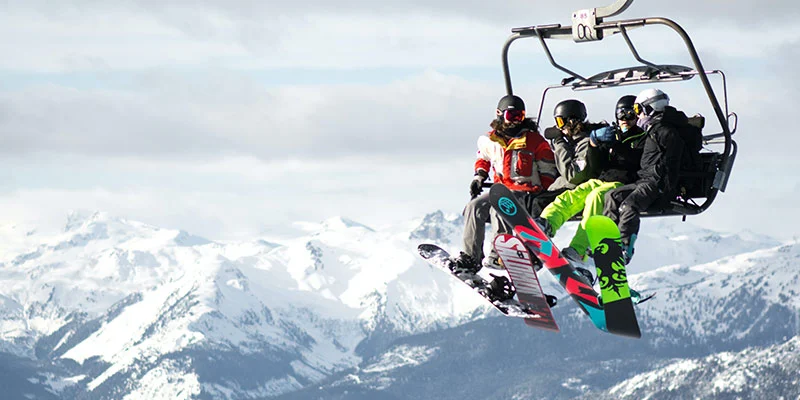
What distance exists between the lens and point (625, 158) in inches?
746

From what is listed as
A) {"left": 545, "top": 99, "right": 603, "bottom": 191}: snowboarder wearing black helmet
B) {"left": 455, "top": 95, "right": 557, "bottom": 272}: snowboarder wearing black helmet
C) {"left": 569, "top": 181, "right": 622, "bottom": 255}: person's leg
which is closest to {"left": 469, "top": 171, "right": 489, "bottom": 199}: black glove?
{"left": 455, "top": 95, "right": 557, "bottom": 272}: snowboarder wearing black helmet

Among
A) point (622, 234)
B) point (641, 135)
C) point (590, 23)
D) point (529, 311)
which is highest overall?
point (590, 23)

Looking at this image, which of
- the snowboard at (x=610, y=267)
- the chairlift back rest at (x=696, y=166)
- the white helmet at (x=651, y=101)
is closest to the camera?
the snowboard at (x=610, y=267)

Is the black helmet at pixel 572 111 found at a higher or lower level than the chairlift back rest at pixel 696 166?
higher

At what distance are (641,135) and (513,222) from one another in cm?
238

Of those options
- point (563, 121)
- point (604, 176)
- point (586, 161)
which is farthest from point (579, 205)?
point (563, 121)

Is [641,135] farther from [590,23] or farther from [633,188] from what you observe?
[590,23]

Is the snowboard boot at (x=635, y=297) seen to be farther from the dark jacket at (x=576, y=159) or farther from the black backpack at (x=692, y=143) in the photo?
the black backpack at (x=692, y=143)

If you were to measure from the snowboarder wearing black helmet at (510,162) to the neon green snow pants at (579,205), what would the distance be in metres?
0.50

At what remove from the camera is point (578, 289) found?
1828cm

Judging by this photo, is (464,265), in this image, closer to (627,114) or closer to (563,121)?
(563,121)

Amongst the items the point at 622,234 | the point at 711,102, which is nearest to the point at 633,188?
the point at 622,234

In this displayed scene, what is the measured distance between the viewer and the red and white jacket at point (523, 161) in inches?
754

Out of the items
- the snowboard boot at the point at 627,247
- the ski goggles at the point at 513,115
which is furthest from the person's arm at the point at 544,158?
the snowboard boot at the point at 627,247
